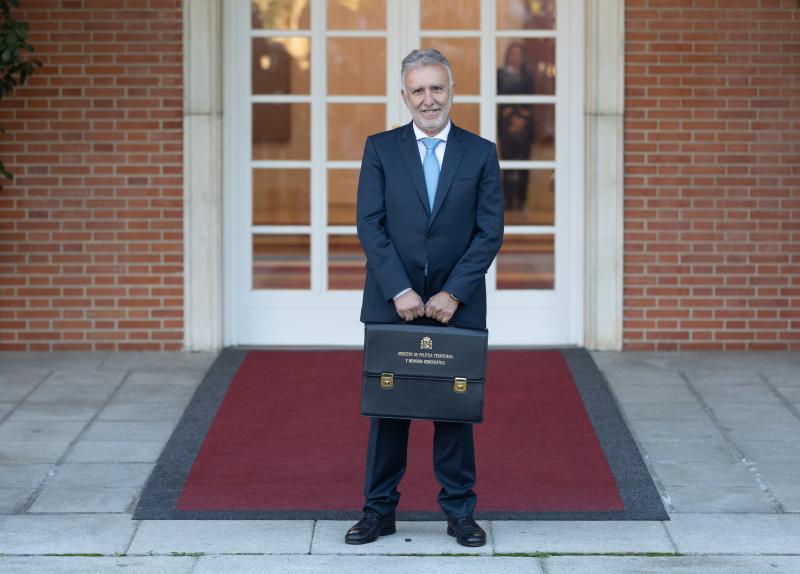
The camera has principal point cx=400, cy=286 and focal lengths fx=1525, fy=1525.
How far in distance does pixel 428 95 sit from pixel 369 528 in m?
1.50

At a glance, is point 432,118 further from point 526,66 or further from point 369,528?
point 526,66

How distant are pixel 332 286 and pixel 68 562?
4.00 m

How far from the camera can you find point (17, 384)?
7.95 metres

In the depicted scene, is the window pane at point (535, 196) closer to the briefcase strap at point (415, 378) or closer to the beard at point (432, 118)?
the beard at point (432, 118)

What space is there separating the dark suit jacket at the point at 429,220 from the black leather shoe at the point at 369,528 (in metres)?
0.70

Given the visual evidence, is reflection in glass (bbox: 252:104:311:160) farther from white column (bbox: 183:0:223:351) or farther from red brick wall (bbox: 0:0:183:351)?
red brick wall (bbox: 0:0:183:351)

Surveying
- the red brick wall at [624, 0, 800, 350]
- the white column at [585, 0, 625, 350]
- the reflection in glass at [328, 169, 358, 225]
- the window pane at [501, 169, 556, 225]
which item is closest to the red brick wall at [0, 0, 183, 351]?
the reflection in glass at [328, 169, 358, 225]

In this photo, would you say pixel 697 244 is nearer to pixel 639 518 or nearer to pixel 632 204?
pixel 632 204

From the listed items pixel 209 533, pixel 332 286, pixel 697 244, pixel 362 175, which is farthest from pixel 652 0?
pixel 209 533

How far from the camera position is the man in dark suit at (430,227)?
16.7 ft

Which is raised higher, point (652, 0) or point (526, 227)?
point (652, 0)

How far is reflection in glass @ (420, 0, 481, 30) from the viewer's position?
8820 mm

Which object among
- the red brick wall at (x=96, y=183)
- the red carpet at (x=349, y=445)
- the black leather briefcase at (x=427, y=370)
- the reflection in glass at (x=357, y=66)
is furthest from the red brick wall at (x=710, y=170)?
the black leather briefcase at (x=427, y=370)

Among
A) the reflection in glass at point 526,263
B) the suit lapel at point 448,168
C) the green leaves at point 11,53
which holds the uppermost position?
the green leaves at point 11,53
